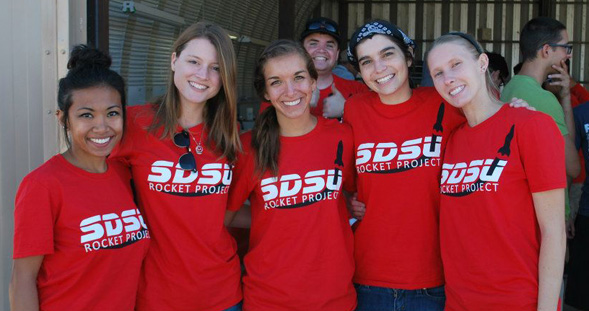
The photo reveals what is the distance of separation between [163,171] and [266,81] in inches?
25.5

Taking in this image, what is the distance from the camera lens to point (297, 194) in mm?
2584

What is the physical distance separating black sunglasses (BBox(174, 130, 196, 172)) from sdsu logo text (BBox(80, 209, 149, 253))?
0.27 metres

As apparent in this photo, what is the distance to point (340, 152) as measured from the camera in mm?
2754

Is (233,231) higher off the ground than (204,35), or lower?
lower

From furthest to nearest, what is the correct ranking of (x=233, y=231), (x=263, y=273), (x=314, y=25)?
(x=314, y=25) < (x=233, y=231) < (x=263, y=273)

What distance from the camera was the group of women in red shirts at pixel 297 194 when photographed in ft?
7.34

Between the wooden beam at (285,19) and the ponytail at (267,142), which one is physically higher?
the wooden beam at (285,19)

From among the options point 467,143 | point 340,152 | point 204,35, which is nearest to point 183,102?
point 204,35

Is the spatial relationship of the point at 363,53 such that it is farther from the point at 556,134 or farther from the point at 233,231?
the point at 233,231

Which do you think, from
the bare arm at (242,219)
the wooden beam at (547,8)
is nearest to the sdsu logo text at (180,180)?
the bare arm at (242,219)

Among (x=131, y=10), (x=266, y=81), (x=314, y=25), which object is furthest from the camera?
(x=131, y=10)

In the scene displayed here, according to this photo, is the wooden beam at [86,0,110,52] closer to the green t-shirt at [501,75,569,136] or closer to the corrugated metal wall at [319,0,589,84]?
the green t-shirt at [501,75,569,136]

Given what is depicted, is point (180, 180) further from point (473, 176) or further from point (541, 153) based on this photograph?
point (541, 153)

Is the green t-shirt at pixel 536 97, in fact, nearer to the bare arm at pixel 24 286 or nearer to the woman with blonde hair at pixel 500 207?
the woman with blonde hair at pixel 500 207
